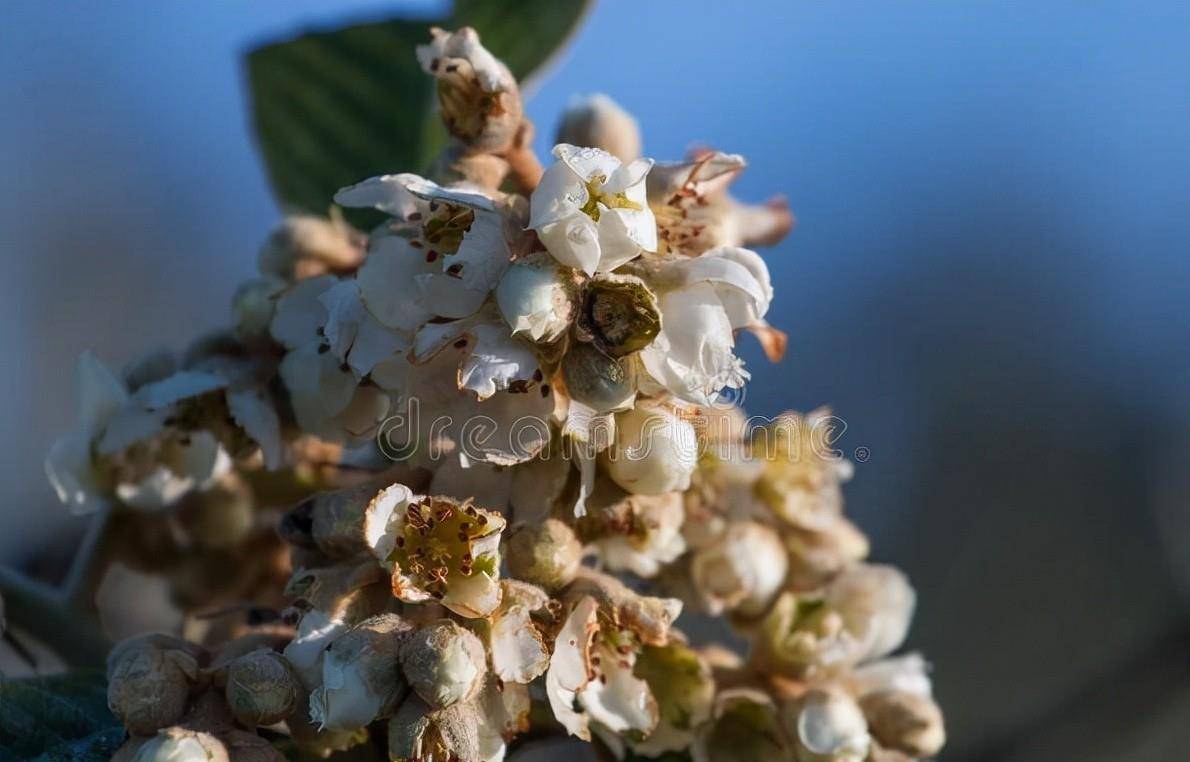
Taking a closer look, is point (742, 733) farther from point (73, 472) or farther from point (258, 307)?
point (73, 472)

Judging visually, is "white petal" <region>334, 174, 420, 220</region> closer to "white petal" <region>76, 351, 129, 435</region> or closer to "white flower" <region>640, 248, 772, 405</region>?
"white flower" <region>640, 248, 772, 405</region>

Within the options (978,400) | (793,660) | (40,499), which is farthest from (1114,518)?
(793,660)

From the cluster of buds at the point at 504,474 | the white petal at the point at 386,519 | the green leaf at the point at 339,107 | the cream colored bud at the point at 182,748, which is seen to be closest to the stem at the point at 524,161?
the cluster of buds at the point at 504,474

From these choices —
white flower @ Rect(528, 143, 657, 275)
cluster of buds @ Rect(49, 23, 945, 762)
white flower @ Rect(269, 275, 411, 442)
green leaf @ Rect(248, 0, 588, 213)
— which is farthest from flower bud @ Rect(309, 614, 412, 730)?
green leaf @ Rect(248, 0, 588, 213)

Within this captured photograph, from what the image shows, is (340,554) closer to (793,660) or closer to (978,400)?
(793,660)

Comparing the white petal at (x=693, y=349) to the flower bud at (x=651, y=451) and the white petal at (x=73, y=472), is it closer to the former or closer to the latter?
the flower bud at (x=651, y=451)
